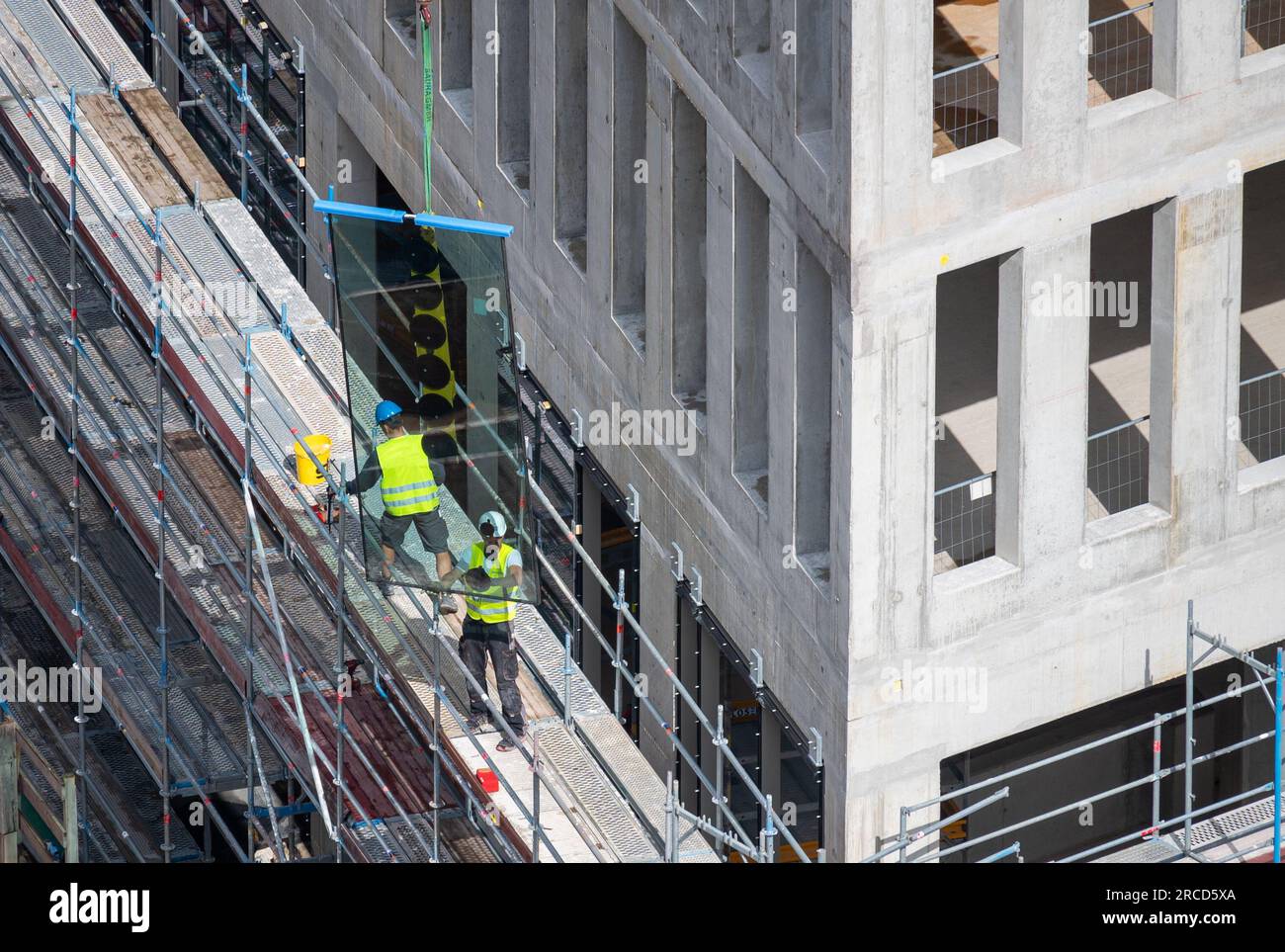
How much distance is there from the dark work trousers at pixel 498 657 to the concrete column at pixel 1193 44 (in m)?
7.93

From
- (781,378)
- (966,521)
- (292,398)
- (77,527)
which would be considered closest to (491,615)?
(781,378)

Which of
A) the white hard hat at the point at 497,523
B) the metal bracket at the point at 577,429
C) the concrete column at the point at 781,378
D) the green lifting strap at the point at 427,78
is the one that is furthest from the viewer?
the green lifting strap at the point at 427,78

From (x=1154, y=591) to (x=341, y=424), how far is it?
27.3ft

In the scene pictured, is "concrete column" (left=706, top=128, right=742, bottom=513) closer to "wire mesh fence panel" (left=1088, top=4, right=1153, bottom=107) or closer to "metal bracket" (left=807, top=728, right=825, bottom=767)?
"metal bracket" (left=807, top=728, right=825, bottom=767)

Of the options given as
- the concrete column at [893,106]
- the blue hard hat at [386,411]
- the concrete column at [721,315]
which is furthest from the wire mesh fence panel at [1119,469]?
the blue hard hat at [386,411]

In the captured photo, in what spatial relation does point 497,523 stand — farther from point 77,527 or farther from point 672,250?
point 77,527

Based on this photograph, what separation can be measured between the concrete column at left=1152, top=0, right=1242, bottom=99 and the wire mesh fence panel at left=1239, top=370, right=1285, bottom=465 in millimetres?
4215

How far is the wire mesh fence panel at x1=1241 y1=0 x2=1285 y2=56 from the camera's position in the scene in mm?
29297

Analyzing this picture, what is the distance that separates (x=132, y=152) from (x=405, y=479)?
8.06 m

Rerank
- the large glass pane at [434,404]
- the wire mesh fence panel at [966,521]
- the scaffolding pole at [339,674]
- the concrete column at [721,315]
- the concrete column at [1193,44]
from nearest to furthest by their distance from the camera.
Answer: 1. the large glass pane at [434,404]
2. the concrete column at [1193,44]
3. the scaffolding pole at [339,674]
4. the concrete column at [721,315]
5. the wire mesh fence panel at [966,521]

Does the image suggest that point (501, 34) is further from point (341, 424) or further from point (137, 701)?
point (137, 701)

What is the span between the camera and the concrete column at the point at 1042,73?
999 inches

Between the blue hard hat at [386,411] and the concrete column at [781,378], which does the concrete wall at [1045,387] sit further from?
the blue hard hat at [386,411]

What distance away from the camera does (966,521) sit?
28.6 meters
